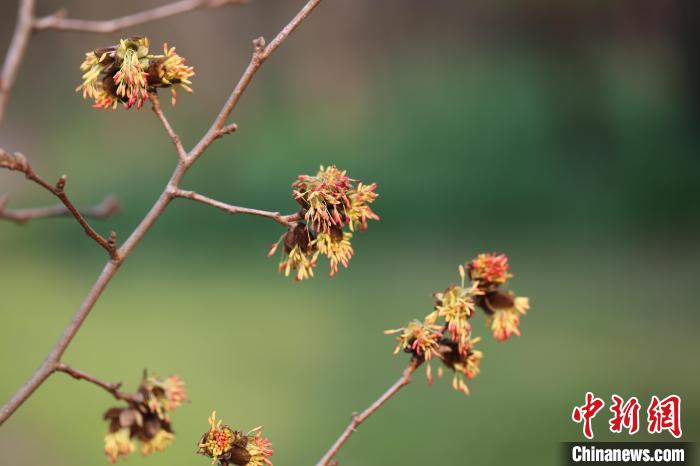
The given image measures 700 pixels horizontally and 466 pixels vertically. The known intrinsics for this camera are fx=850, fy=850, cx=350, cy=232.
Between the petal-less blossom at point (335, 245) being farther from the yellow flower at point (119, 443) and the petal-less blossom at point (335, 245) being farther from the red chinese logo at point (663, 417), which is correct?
the red chinese logo at point (663, 417)

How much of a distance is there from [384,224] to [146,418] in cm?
164

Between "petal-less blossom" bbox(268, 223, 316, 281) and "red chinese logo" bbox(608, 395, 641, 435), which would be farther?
"red chinese logo" bbox(608, 395, 641, 435)

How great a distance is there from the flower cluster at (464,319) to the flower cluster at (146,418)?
0.10 meters

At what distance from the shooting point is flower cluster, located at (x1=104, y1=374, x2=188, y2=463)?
361 millimetres

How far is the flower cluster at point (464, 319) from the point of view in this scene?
1.09 feet

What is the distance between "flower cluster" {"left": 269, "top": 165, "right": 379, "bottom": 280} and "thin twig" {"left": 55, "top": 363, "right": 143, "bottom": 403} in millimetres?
86

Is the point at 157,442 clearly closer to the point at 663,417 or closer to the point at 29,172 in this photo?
the point at 29,172

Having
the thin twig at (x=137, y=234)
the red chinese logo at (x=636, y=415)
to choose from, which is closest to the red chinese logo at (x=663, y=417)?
the red chinese logo at (x=636, y=415)

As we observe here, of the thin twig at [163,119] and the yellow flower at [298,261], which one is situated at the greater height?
the thin twig at [163,119]

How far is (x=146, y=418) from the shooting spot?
1.20ft

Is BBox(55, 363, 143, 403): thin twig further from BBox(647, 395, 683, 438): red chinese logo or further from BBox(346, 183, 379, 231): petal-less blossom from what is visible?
BBox(647, 395, 683, 438): red chinese logo

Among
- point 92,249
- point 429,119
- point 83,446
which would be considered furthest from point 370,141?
point 83,446

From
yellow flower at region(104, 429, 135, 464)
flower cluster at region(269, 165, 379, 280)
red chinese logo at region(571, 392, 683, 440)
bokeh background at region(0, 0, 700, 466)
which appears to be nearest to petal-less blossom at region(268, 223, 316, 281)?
flower cluster at region(269, 165, 379, 280)

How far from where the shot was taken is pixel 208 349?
156 centimetres
